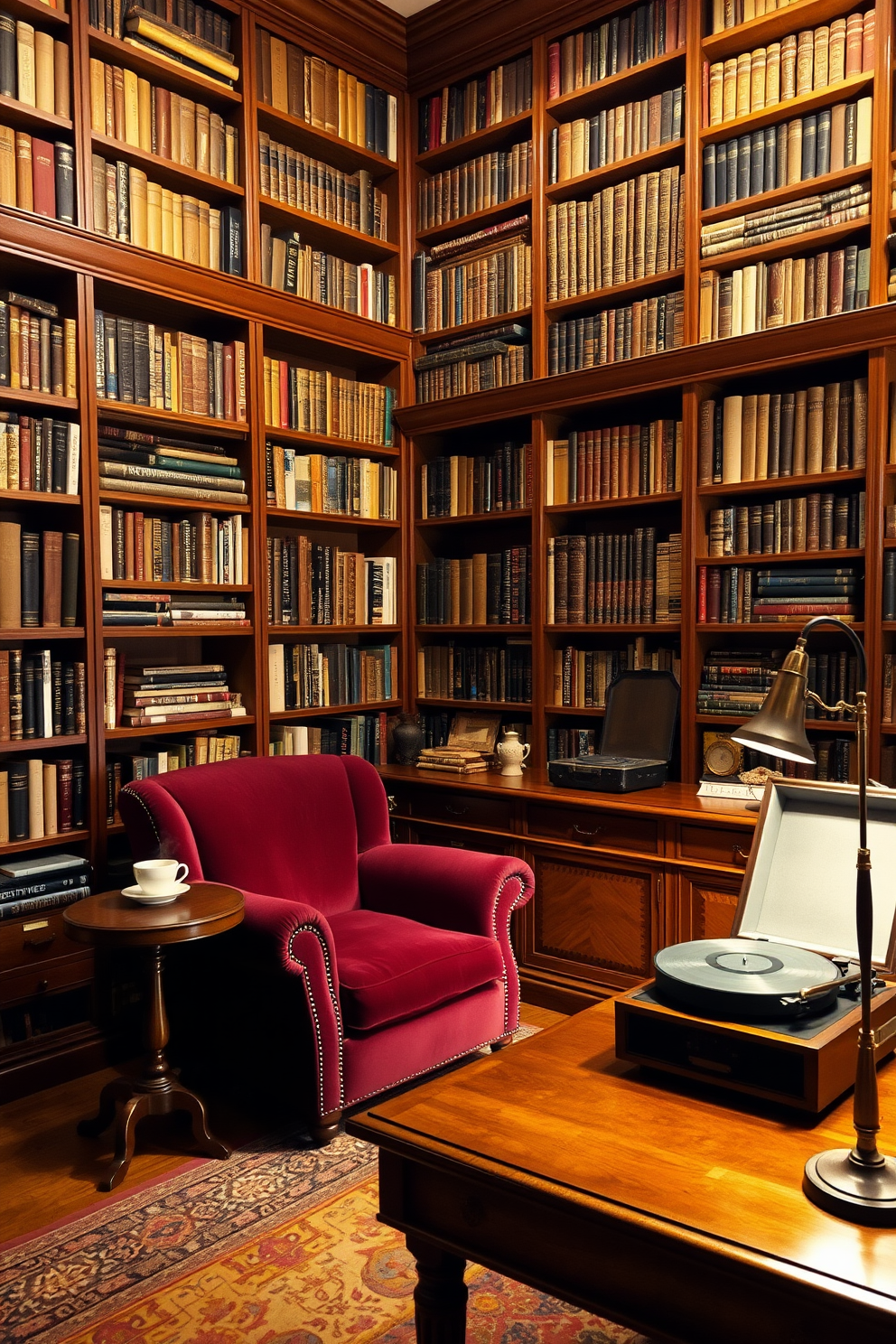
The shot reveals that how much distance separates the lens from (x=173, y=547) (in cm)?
357

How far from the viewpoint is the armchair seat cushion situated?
2734 mm

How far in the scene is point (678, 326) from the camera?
359 centimetres

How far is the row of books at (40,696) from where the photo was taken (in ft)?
10.2

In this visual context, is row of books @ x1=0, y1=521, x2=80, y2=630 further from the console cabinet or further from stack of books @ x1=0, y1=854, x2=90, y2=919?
the console cabinet

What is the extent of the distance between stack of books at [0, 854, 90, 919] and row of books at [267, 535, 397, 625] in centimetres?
114

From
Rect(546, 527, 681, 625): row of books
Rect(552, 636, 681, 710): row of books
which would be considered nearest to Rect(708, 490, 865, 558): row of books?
Rect(546, 527, 681, 625): row of books

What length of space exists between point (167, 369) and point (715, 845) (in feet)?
7.89

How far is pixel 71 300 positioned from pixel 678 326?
6.61 ft

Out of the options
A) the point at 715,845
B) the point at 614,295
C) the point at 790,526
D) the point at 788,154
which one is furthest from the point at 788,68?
the point at 715,845

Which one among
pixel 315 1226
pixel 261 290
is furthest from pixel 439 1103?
pixel 261 290

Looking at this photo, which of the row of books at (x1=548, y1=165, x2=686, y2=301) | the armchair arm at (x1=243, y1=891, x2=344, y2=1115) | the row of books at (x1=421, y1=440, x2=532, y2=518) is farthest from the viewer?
the row of books at (x1=421, y1=440, x2=532, y2=518)

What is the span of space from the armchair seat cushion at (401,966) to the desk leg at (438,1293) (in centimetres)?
129

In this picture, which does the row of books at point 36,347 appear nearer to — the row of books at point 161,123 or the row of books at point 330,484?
the row of books at point 161,123

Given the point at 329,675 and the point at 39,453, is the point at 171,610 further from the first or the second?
the point at 329,675
